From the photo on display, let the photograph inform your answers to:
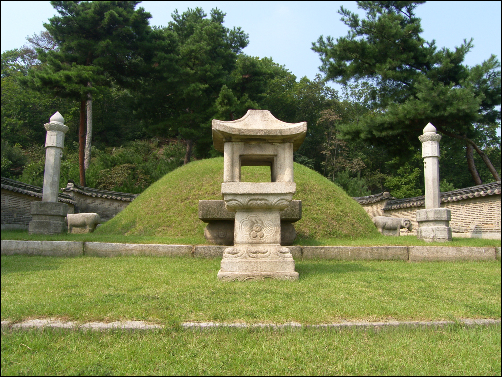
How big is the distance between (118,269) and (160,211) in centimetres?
482

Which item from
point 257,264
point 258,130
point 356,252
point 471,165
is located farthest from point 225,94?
point 257,264

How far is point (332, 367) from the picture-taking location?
6.65 feet

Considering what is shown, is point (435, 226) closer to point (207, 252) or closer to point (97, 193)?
point (207, 252)

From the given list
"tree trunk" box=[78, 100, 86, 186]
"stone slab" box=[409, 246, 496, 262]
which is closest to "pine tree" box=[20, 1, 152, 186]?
"tree trunk" box=[78, 100, 86, 186]

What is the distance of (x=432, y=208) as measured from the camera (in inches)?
352

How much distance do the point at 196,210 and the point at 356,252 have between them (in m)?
4.21

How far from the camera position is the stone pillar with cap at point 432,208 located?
28.3 ft

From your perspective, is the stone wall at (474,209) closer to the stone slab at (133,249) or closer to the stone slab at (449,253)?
the stone slab at (449,253)

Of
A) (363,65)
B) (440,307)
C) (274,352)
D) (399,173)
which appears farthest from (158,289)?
(399,173)

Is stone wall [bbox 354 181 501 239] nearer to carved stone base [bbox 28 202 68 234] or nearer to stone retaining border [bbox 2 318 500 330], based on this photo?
stone retaining border [bbox 2 318 500 330]

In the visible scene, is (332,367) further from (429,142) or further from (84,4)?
(84,4)

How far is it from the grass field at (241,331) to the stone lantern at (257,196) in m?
0.30

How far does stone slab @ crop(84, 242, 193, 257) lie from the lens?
20.1ft

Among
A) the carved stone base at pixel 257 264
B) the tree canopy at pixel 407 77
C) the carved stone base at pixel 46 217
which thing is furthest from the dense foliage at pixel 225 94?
the carved stone base at pixel 257 264
